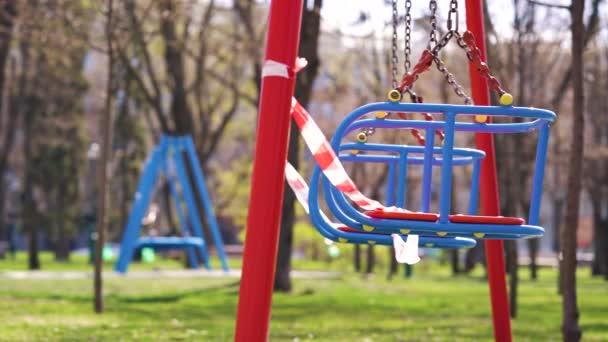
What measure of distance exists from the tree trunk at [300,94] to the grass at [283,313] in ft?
1.56

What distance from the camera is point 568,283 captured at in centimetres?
793

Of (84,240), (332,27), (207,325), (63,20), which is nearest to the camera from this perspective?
(207,325)

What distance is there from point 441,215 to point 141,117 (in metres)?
40.7

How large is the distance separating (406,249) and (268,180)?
606 millimetres

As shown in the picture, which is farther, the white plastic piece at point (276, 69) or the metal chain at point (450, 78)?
the metal chain at point (450, 78)

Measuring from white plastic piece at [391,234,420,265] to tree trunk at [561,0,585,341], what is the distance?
12.5 feet

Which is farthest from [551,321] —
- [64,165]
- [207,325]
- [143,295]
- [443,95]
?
[64,165]

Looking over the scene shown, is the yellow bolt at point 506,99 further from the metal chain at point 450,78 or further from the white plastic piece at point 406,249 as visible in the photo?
the white plastic piece at point 406,249

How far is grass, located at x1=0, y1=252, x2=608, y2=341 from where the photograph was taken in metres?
9.56

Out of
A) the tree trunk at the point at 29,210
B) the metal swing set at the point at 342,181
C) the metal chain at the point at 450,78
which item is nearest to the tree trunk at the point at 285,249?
the metal swing set at the point at 342,181

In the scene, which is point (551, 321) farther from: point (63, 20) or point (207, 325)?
point (63, 20)

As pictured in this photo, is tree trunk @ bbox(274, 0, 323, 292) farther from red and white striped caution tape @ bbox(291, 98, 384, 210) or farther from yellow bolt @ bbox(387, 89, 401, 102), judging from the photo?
yellow bolt @ bbox(387, 89, 401, 102)

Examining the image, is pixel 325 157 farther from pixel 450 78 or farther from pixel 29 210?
pixel 29 210

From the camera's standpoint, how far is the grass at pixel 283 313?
9562 mm
